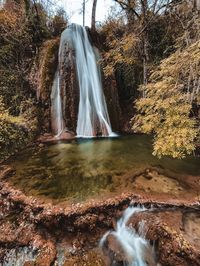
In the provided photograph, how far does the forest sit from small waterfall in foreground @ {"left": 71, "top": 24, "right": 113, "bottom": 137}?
4cm

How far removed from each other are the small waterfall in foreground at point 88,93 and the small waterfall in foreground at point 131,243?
5092mm

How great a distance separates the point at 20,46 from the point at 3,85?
1.76 metres

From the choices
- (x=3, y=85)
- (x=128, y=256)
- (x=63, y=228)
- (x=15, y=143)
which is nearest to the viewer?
(x=128, y=256)

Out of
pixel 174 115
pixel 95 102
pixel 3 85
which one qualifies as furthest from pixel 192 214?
pixel 3 85

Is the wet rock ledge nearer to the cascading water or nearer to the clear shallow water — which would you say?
the clear shallow water

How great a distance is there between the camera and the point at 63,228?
10.1ft

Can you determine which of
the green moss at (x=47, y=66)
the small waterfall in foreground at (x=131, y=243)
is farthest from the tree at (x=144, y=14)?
the small waterfall in foreground at (x=131, y=243)

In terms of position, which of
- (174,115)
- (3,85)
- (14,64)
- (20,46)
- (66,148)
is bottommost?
(66,148)

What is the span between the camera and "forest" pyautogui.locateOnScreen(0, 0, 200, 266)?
→ 2820 mm

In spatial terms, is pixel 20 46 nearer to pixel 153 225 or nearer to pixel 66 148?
pixel 66 148

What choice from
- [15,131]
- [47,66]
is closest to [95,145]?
[15,131]

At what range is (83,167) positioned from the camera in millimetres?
4727

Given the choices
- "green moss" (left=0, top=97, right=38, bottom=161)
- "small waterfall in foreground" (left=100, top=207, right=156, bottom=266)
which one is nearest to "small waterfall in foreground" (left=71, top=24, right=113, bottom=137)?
"green moss" (left=0, top=97, right=38, bottom=161)

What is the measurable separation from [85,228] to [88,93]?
610 cm
